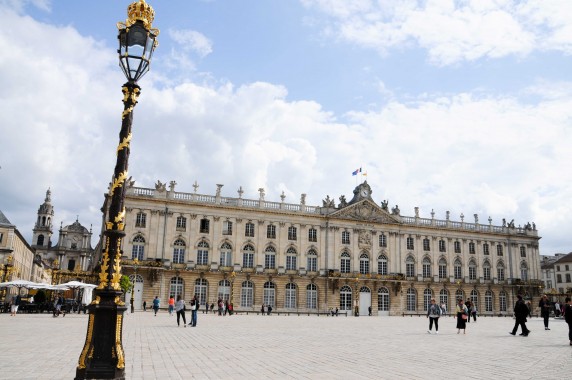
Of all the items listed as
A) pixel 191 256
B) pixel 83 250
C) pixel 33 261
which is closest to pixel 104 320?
pixel 191 256

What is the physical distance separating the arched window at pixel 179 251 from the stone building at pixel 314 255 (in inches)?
4.2

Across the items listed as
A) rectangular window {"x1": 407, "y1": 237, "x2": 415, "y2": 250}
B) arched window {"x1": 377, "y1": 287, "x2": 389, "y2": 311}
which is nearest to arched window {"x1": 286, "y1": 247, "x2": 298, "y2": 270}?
arched window {"x1": 377, "y1": 287, "x2": 389, "y2": 311}

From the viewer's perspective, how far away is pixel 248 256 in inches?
2105

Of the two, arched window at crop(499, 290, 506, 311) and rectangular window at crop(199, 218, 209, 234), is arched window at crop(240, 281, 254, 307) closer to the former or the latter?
rectangular window at crop(199, 218, 209, 234)

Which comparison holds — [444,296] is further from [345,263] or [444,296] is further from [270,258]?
[270,258]

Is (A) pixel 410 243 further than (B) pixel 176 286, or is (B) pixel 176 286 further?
(A) pixel 410 243

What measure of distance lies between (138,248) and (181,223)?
16.9 ft

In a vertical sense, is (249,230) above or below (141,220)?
below

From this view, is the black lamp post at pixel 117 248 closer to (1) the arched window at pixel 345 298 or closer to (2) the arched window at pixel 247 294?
(2) the arched window at pixel 247 294

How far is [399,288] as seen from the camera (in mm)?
58250

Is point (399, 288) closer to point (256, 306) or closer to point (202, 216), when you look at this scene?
point (256, 306)

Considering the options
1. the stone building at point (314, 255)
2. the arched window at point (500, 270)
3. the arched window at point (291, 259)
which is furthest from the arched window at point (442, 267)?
the arched window at point (291, 259)

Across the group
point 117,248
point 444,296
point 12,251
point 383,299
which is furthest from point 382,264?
point 117,248

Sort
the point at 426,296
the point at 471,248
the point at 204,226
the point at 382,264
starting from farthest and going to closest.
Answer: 1. the point at 471,248
2. the point at 426,296
3. the point at 382,264
4. the point at 204,226
